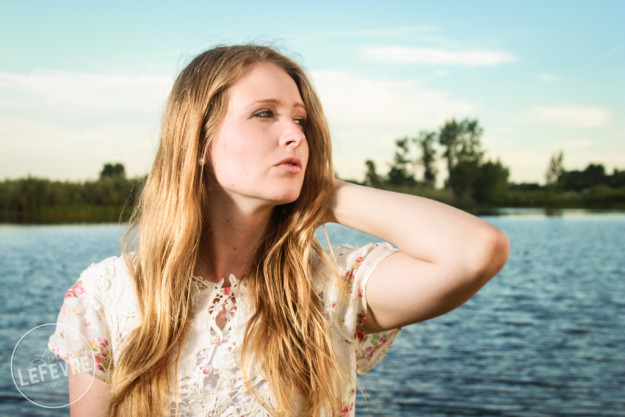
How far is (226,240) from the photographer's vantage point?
73.9 inches

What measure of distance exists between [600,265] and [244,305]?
25320 millimetres

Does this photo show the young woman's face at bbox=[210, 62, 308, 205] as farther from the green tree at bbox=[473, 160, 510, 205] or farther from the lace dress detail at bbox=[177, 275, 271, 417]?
the green tree at bbox=[473, 160, 510, 205]

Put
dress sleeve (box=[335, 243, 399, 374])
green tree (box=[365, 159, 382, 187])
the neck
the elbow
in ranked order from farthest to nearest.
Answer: green tree (box=[365, 159, 382, 187]), the neck, dress sleeve (box=[335, 243, 399, 374]), the elbow

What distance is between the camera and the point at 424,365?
9.98 m

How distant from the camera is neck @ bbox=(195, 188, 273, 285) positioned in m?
1.85

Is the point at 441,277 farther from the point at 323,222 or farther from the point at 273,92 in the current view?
the point at 273,92

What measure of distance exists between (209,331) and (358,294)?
473mm

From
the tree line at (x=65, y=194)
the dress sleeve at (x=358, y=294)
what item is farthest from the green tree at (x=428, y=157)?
the dress sleeve at (x=358, y=294)

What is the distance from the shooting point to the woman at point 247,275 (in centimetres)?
164

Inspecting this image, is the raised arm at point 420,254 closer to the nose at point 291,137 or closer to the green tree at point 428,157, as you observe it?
the nose at point 291,137

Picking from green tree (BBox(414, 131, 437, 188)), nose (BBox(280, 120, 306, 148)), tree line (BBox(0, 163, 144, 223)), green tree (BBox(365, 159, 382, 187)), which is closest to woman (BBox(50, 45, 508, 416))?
nose (BBox(280, 120, 306, 148))

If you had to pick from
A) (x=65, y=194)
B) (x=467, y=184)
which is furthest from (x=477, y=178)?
(x=65, y=194)

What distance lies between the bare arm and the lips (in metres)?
0.84

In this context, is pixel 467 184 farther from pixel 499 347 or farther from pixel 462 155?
pixel 499 347
